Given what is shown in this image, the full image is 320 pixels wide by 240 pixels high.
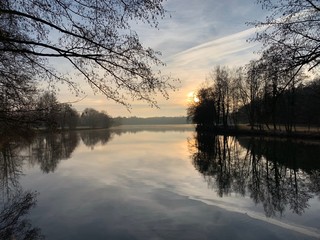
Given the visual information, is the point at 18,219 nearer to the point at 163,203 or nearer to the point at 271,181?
the point at 163,203

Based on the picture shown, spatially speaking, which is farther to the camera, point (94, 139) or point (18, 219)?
point (94, 139)

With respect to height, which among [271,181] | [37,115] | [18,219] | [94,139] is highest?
[37,115]

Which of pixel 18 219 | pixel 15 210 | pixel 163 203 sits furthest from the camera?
pixel 163 203

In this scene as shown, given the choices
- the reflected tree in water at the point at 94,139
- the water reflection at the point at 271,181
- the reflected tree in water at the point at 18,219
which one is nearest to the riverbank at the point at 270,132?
the water reflection at the point at 271,181

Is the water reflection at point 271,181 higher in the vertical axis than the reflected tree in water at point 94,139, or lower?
lower

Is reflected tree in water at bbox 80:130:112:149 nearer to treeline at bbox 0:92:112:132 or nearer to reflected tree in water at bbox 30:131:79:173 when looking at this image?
reflected tree in water at bbox 30:131:79:173

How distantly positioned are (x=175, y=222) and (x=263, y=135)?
46.9 metres

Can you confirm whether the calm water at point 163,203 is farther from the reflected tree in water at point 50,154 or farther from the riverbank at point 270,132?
the riverbank at point 270,132

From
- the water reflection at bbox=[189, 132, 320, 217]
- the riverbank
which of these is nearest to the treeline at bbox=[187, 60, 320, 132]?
the riverbank

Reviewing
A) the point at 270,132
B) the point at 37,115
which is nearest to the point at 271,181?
the point at 37,115

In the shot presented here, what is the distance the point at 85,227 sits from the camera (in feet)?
29.5

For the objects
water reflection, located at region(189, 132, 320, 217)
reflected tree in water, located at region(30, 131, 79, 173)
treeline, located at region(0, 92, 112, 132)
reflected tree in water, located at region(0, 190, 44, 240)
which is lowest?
water reflection, located at region(189, 132, 320, 217)

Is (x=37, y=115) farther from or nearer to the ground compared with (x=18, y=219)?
farther from the ground

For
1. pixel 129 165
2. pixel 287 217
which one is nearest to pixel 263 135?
pixel 129 165
